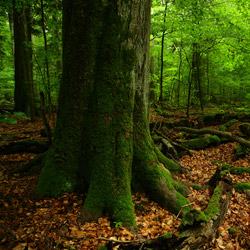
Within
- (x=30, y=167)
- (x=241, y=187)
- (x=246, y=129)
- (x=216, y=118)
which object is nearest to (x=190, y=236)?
(x=241, y=187)

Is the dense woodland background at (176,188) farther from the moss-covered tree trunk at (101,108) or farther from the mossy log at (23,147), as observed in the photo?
the moss-covered tree trunk at (101,108)

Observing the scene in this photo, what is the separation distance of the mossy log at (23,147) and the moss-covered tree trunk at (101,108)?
8.61 ft

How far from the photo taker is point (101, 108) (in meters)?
3.34

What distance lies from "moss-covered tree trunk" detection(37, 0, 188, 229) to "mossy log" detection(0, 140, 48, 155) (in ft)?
8.61

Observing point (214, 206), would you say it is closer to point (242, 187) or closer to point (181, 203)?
point (181, 203)

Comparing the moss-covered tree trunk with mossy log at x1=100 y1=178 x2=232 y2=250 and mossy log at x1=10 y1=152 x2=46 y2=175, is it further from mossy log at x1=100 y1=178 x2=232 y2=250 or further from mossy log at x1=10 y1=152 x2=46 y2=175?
mossy log at x1=10 y1=152 x2=46 y2=175

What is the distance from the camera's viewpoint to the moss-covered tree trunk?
3.26 metres

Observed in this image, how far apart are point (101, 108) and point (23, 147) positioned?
3.89 m

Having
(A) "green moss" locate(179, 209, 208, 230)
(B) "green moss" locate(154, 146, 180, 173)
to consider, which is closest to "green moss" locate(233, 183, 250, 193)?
(B) "green moss" locate(154, 146, 180, 173)

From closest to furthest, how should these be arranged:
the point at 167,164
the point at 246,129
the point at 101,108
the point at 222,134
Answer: the point at 101,108, the point at 167,164, the point at 222,134, the point at 246,129

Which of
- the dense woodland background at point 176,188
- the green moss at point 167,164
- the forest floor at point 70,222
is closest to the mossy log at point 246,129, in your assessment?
the dense woodland background at point 176,188

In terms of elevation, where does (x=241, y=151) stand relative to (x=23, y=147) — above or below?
below

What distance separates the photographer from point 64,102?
360 cm

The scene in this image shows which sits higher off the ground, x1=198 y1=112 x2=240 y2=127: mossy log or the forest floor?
x1=198 y1=112 x2=240 y2=127: mossy log
